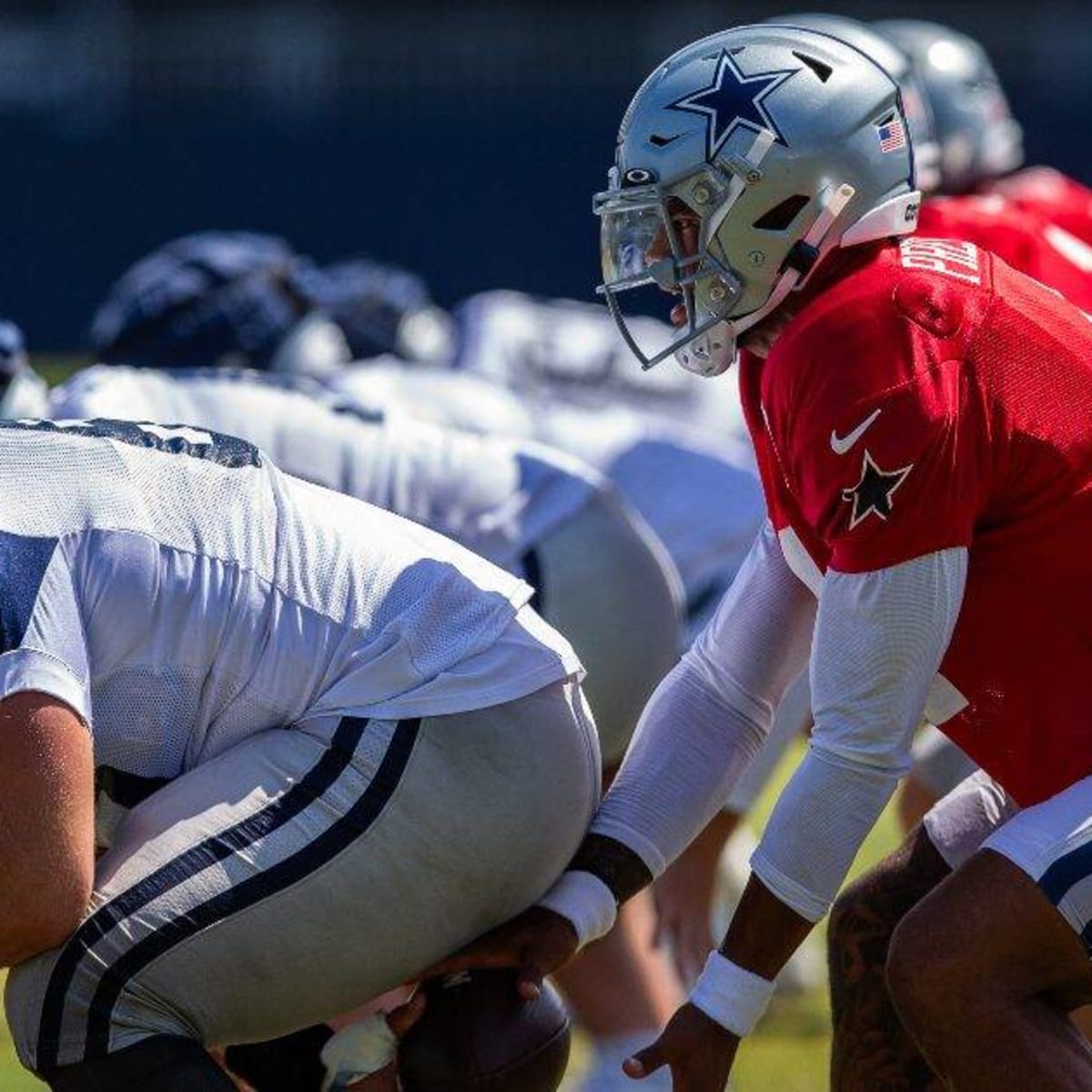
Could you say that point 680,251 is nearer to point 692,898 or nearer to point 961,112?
point 692,898

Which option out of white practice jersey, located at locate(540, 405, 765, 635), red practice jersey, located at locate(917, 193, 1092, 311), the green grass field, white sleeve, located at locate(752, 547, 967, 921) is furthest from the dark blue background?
white sleeve, located at locate(752, 547, 967, 921)

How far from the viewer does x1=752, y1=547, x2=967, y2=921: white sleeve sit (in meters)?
2.80

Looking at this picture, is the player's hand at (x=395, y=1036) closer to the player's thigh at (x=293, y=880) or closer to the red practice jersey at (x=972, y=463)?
the player's thigh at (x=293, y=880)

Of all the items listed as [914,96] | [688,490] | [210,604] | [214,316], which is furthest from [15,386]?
[914,96]

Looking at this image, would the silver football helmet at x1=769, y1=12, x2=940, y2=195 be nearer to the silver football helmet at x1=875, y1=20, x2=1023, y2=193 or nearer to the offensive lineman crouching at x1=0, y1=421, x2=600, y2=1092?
the silver football helmet at x1=875, y1=20, x2=1023, y2=193

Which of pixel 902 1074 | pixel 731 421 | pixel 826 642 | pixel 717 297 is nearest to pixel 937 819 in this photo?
pixel 902 1074

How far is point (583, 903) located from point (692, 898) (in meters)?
1.56

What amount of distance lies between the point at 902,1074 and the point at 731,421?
3.08 metres

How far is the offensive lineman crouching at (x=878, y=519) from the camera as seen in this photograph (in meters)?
2.79

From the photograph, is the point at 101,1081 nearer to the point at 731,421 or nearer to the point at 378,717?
the point at 378,717

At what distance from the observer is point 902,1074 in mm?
3316

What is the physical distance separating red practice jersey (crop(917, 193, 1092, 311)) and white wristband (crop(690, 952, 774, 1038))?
2656 millimetres

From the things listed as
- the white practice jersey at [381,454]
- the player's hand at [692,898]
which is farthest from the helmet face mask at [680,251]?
the player's hand at [692,898]

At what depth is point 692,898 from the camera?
Result: 15.3 feet
